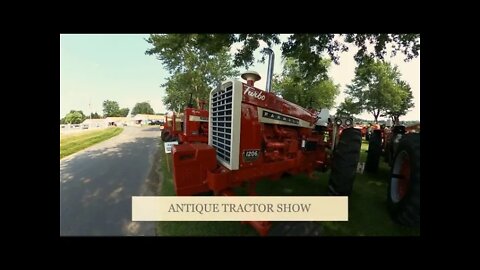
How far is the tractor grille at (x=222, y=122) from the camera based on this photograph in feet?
8.39

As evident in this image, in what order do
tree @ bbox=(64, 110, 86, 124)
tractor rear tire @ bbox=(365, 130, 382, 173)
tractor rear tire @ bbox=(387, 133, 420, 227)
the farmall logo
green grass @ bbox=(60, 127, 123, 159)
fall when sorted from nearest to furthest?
tractor rear tire @ bbox=(387, 133, 420, 227), the farmall logo, tree @ bbox=(64, 110, 86, 124), tractor rear tire @ bbox=(365, 130, 382, 173), green grass @ bbox=(60, 127, 123, 159)

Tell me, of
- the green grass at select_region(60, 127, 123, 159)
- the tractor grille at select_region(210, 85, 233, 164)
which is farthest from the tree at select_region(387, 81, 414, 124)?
the green grass at select_region(60, 127, 123, 159)

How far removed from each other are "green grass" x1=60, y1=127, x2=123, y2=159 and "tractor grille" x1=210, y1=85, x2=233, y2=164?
3.28m

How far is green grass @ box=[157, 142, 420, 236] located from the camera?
2.59 meters

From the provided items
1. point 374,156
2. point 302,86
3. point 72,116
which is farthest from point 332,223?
point 302,86

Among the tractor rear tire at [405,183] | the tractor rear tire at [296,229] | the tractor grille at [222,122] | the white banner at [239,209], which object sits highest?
the tractor grille at [222,122]

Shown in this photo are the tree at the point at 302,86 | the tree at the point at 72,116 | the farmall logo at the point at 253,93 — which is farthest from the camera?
the tree at the point at 302,86

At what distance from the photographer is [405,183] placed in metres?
2.95

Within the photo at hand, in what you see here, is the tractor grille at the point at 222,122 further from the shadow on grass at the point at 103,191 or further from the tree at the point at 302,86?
the tree at the point at 302,86

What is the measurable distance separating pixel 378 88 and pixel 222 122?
266 inches

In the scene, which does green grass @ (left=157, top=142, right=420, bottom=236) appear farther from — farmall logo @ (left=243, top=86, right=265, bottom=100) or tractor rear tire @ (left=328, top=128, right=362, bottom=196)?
farmall logo @ (left=243, top=86, right=265, bottom=100)

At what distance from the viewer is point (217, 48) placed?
4.42 metres

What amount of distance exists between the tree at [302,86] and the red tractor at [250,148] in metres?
1.84

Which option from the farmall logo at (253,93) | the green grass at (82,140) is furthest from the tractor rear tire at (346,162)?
the green grass at (82,140)
